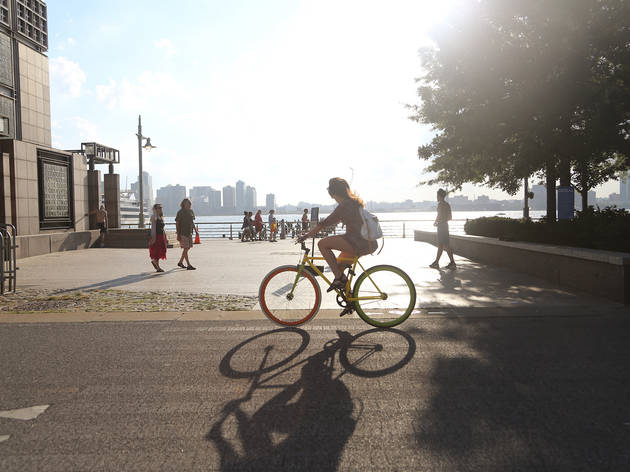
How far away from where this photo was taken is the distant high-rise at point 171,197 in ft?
547

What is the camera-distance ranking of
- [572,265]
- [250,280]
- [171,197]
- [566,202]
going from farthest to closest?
1. [171,197]
2. [566,202]
3. [250,280]
4. [572,265]

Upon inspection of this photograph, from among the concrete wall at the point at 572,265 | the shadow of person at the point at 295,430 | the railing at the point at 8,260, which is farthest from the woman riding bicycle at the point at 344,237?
the railing at the point at 8,260

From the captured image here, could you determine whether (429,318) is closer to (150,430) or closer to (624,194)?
(150,430)

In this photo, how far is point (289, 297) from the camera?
6.06 meters

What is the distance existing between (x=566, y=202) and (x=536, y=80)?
2930mm

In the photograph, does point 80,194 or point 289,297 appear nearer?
point 289,297

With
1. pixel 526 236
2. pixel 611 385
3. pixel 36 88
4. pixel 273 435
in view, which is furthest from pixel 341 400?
pixel 36 88

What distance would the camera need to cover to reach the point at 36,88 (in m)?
22.1

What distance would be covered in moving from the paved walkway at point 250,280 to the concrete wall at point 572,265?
23 cm

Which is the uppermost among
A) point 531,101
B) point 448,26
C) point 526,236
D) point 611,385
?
point 448,26

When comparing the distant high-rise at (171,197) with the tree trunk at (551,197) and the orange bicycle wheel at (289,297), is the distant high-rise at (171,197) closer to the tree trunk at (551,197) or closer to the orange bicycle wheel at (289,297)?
the tree trunk at (551,197)

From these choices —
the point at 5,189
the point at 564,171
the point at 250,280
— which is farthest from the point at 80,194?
→ the point at 564,171

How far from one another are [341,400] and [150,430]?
1281 mm

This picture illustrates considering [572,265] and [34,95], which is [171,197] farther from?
[572,265]
